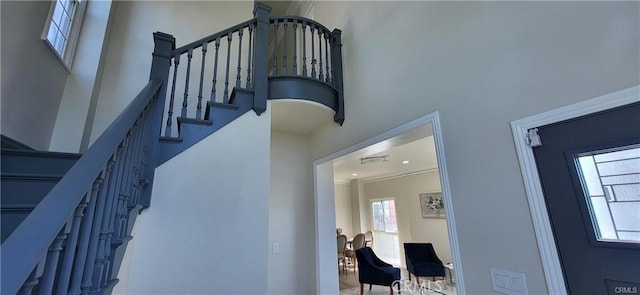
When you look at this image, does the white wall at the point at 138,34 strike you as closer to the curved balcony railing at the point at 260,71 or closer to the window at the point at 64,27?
the curved balcony railing at the point at 260,71

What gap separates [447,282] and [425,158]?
2626mm

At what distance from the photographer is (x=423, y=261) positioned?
18.6ft

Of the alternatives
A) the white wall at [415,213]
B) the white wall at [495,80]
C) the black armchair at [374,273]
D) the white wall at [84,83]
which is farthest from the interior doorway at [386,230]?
the white wall at [84,83]

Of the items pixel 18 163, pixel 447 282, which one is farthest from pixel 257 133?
pixel 447 282

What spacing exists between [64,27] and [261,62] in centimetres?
212

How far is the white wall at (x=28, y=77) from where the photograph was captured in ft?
6.50

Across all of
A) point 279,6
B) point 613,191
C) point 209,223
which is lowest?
point 209,223

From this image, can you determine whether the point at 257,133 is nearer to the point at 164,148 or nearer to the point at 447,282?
the point at 164,148

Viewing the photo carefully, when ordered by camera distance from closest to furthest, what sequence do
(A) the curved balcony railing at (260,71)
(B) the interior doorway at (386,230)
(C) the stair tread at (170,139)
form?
(C) the stair tread at (170,139)
(A) the curved balcony railing at (260,71)
(B) the interior doorway at (386,230)

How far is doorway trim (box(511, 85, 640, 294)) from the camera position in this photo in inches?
49.0

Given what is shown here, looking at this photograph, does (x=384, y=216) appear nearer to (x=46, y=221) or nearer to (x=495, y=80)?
(x=495, y=80)

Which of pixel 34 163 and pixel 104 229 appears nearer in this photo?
pixel 104 229

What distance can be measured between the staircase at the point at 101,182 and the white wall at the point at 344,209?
6.42 m

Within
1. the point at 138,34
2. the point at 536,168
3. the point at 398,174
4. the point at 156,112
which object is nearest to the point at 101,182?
the point at 156,112
